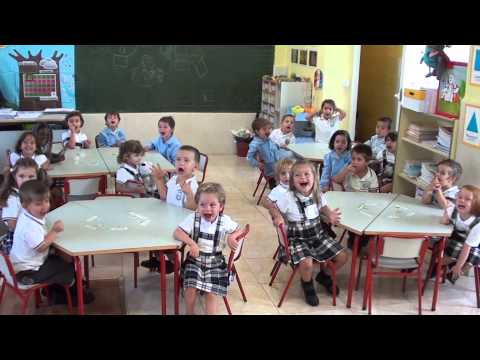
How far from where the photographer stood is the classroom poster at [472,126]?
451 cm

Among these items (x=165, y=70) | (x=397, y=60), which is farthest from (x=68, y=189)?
(x=397, y=60)

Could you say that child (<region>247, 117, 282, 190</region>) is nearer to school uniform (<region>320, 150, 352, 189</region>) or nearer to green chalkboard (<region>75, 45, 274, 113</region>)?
school uniform (<region>320, 150, 352, 189</region>)

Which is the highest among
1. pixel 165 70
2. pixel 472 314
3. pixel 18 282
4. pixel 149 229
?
pixel 165 70

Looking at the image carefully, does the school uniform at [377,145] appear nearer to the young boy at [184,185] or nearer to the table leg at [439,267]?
the table leg at [439,267]

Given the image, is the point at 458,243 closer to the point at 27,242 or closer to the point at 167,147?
the point at 27,242

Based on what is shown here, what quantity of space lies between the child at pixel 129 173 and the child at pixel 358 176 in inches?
68.7

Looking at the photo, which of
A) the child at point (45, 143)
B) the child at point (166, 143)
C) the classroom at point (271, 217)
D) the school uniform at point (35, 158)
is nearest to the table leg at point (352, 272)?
the classroom at point (271, 217)

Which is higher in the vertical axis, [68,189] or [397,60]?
[397,60]

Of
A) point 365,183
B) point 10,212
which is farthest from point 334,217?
point 10,212

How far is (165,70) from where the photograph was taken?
913cm

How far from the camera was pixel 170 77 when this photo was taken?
9180 millimetres

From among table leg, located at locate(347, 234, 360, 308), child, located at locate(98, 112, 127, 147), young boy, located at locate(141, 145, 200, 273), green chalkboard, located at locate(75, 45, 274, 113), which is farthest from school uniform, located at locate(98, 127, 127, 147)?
table leg, located at locate(347, 234, 360, 308)
